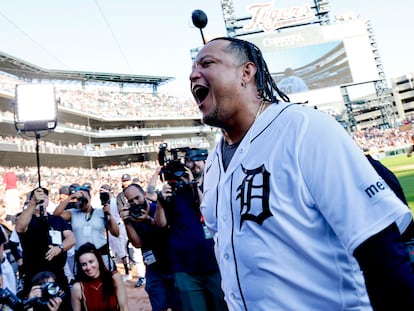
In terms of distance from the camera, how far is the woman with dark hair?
3.53 m

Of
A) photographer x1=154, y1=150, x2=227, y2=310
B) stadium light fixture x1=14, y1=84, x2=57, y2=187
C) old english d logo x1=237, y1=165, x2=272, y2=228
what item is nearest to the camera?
old english d logo x1=237, y1=165, x2=272, y2=228

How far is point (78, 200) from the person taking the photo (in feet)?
16.6

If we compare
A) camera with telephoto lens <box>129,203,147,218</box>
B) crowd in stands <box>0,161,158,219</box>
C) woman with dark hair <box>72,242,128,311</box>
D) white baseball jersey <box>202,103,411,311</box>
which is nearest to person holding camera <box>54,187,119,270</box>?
woman with dark hair <box>72,242,128,311</box>

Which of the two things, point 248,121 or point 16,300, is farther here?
point 16,300

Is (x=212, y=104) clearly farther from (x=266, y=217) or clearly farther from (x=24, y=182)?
(x=24, y=182)

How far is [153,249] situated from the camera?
3.72 meters

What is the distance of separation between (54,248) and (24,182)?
2406cm

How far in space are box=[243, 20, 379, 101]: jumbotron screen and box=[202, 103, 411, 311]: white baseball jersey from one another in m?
41.4

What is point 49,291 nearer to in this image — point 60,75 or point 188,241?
point 188,241

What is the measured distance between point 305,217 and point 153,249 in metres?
3.07

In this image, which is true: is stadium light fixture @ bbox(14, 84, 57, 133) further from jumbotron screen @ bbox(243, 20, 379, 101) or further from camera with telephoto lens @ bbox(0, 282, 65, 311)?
jumbotron screen @ bbox(243, 20, 379, 101)

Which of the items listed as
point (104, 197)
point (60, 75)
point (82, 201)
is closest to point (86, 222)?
point (82, 201)

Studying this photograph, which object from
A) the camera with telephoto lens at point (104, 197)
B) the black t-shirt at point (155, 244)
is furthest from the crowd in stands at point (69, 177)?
the black t-shirt at point (155, 244)

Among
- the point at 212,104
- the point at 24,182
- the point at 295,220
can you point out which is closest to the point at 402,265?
the point at 295,220
